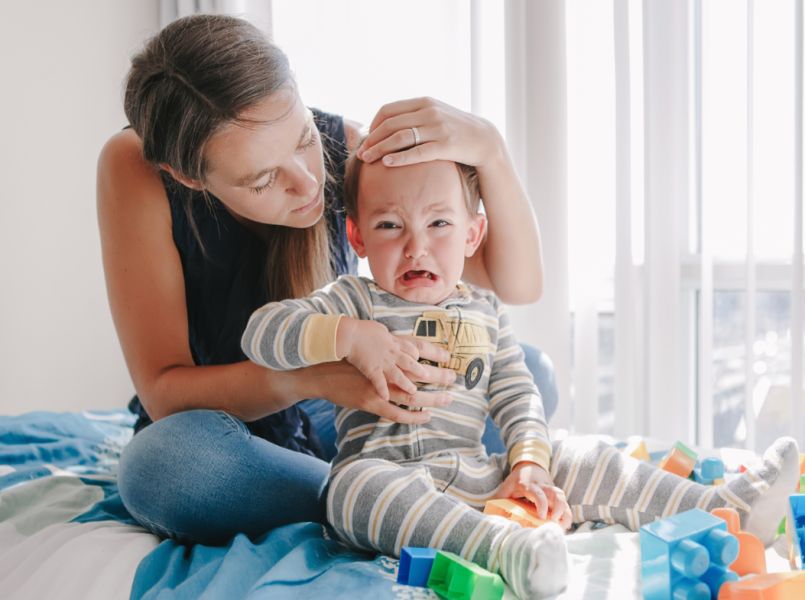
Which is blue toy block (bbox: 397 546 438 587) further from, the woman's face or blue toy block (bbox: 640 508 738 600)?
the woman's face

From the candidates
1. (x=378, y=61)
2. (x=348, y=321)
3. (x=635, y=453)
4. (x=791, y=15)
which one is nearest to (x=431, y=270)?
(x=348, y=321)

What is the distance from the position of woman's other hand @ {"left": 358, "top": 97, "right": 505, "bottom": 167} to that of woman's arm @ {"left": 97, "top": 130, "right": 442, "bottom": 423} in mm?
303

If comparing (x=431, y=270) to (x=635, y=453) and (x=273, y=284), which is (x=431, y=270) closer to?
(x=273, y=284)

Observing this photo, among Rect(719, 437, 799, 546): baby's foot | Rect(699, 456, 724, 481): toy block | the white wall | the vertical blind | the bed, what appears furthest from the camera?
the white wall

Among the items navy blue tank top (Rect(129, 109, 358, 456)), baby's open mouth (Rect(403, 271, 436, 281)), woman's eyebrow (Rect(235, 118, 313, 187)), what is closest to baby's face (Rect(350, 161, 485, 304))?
baby's open mouth (Rect(403, 271, 436, 281))

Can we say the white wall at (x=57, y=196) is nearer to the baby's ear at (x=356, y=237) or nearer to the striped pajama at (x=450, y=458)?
the baby's ear at (x=356, y=237)

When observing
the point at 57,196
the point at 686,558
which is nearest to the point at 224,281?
the point at 686,558

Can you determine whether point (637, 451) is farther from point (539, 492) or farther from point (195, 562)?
point (195, 562)

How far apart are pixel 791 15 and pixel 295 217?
1270mm

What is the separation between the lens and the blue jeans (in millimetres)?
988

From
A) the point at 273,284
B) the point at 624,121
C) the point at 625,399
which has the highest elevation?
the point at 624,121

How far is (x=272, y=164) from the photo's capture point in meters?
1.09

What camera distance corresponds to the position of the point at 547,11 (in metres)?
2.11

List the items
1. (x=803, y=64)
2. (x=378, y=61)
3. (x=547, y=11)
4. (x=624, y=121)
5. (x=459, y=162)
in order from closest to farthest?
1. (x=459, y=162)
2. (x=803, y=64)
3. (x=624, y=121)
4. (x=547, y=11)
5. (x=378, y=61)
